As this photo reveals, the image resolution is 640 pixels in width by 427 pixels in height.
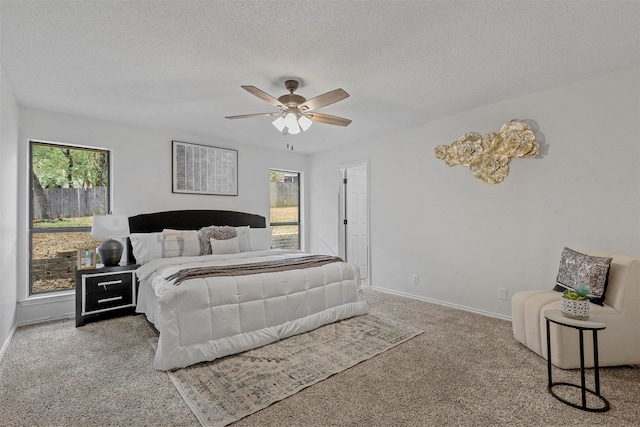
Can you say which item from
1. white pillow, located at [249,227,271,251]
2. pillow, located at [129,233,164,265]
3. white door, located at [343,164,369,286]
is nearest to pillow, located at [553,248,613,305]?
white door, located at [343,164,369,286]

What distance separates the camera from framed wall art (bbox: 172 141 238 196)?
15.0ft

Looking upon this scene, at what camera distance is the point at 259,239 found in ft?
15.3

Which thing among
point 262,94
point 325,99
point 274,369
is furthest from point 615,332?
point 262,94

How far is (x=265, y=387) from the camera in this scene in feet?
6.90

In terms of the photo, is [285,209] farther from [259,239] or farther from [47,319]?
[47,319]

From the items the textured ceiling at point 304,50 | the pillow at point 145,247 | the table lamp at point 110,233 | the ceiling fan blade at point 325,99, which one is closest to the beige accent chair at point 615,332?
the textured ceiling at point 304,50

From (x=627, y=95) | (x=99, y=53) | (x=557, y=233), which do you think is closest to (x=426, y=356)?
(x=557, y=233)

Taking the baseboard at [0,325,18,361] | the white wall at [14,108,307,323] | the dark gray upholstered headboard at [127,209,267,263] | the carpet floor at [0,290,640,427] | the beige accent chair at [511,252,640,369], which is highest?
the white wall at [14,108,307,323]

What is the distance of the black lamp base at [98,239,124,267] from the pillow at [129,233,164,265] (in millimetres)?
163

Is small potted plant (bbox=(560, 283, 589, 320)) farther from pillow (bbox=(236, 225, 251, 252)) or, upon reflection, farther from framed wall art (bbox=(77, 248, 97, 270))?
framed wall art (bbox=(77, 248, 97, 270))

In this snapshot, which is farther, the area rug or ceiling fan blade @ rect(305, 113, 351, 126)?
ceiling fan blade @ rect(305, 113, 351, 126)

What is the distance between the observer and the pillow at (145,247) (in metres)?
3.74

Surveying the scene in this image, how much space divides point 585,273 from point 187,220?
14.9 ft

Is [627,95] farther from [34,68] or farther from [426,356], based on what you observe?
[34,68]
